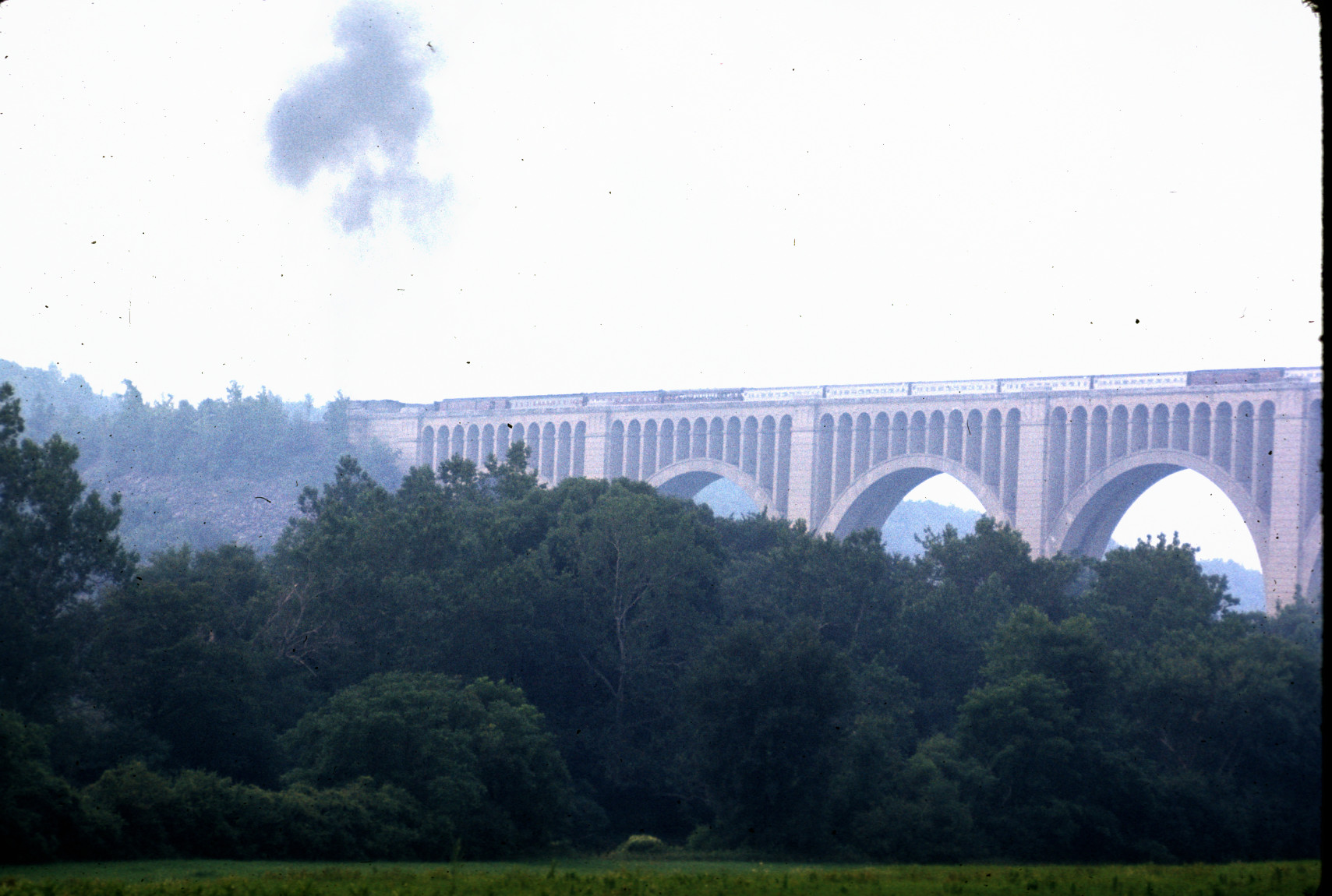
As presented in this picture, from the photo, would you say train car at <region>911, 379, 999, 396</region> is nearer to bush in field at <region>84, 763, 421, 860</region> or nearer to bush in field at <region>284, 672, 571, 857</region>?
bush in field at <region>284, 672, 571, 857</region>

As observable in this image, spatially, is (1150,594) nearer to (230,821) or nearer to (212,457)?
(230,821)

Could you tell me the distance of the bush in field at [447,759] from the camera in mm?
30031

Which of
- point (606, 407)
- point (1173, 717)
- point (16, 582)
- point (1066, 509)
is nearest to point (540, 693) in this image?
point (16, 582)

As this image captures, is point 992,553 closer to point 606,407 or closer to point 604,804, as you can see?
point 604,804

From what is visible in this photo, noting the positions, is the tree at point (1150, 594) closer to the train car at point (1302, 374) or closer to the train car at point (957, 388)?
the train car at point (1302, 374)

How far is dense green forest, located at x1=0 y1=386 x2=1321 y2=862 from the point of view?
97.7ft

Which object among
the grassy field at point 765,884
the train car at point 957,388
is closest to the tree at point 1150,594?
the train car at point 957,388

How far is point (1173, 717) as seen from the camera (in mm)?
37562

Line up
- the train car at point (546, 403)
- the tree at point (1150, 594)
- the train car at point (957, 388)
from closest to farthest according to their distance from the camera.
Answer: the tree at point (1150, 594)
the train car at point (957, 388)
the train car at point (546, 403)

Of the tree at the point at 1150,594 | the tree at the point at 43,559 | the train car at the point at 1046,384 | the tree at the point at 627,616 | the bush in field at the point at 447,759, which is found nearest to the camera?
the bush in field at the point at 447,759

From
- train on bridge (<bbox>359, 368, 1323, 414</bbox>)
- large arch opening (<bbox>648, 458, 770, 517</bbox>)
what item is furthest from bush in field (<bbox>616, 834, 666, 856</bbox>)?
large arch opening (<bbox>648, 458, 770, 517</bbox>)

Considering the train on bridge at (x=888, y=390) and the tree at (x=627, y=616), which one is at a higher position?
the train on bridge at (x=888, y=390)

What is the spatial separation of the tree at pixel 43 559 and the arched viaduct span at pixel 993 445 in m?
42.9

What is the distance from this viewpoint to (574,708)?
41.6 meters
